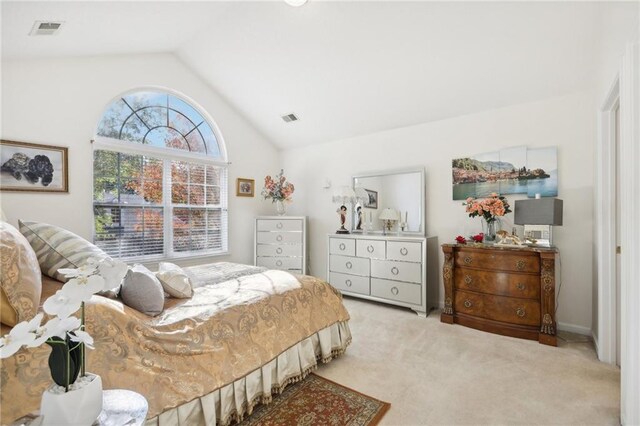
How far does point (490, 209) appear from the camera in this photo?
3.03 metres

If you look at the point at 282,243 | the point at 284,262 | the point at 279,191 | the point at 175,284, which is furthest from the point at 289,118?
the point at 175,284

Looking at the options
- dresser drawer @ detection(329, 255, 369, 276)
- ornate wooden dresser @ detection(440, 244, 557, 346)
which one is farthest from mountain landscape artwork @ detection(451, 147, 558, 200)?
dresser drawer @ detection(329, 255, 369, 276)

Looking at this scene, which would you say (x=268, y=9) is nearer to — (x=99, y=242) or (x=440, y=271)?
(x=99, y=242)

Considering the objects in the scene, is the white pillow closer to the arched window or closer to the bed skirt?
the bed skirt

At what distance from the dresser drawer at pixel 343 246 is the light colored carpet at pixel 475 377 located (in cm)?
120

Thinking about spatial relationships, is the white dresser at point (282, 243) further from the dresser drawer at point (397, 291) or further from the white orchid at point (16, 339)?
the white orchid at point (16, 339)

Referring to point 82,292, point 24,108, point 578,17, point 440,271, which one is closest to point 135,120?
point 24,108

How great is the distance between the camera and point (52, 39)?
2.57 m

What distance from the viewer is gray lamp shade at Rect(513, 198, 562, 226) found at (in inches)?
104

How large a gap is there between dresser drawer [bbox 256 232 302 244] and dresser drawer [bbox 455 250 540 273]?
2.19 meters

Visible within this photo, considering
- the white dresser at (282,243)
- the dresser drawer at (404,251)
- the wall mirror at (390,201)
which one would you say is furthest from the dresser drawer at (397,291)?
the white dresser at (282,243)

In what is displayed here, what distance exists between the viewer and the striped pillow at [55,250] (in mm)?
1543

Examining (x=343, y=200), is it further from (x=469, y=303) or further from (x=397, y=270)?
(x=469, y=303)

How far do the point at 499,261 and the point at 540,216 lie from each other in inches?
21.5
